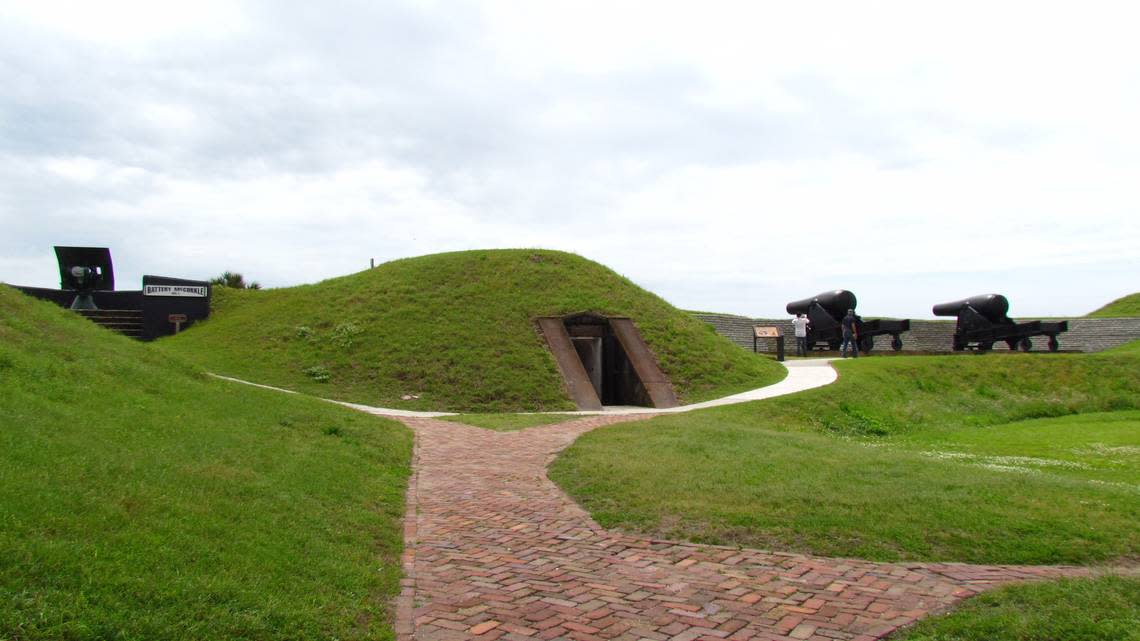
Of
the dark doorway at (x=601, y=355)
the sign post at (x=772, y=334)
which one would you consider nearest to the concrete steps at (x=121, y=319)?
the dark doorway at (x=601, y=355)

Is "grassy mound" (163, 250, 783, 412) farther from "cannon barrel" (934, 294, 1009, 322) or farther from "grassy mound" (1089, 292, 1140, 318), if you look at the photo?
"grassy mound" (1089, 292, 1140, 318)

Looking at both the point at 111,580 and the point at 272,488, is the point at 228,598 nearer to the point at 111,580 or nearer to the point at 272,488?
the point at 111,580

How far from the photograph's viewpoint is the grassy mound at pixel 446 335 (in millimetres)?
18625

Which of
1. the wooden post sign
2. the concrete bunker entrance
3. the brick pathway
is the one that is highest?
the wooden post sign

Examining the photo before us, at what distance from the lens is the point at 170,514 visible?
5.08m

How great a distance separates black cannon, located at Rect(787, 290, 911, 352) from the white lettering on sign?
20864 mm

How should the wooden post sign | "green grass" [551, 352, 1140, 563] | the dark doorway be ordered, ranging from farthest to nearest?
the wooden post sign → the dark doorway → "green grass" [551, 352, 1140, 563]

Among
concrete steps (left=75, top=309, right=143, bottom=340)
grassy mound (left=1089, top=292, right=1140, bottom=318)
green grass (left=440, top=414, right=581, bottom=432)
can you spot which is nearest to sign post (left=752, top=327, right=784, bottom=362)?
green grass (left=440, top=414, right=581, bottom=432)

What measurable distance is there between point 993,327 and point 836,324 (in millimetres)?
5427

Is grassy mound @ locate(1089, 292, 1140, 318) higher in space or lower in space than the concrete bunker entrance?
higher

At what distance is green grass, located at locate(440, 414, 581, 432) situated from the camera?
46.2 ft

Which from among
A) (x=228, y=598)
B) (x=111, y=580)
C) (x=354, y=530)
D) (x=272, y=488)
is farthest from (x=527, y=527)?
(x=111, y=580)

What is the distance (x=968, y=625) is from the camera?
13.9ft

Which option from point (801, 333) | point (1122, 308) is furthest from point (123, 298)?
point (1122, 308)
